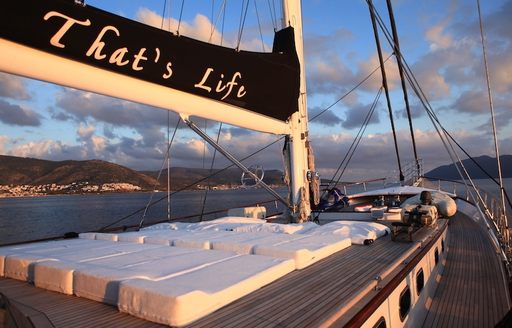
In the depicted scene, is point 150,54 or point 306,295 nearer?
point 306,295

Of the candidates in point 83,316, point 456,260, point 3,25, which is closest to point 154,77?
point 3,25

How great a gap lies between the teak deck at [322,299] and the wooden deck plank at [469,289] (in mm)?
12

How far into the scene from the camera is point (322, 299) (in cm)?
364

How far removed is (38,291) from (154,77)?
126 inches

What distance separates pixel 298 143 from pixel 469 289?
15.9ft

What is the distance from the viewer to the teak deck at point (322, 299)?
3143 mm

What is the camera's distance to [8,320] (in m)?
2.70

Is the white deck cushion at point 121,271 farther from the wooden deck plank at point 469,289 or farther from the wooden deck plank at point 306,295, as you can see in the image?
the wooden deck plank at point 469,289

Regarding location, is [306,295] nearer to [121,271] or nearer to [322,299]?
[322,299]

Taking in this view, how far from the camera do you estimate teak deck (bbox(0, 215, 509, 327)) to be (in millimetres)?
3143

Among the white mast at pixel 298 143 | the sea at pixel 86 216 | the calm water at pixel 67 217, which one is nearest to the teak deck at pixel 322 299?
the white mast at pixel 298 143

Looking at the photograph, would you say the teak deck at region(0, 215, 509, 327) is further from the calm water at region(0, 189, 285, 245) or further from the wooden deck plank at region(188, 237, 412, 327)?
the calm water at region(0, 189, 285, 245)

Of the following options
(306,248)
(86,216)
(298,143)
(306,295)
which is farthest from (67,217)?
(306,295)

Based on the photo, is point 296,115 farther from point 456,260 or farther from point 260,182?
point 456,260
